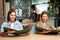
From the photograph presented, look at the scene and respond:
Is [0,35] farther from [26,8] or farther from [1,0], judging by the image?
[26,8]

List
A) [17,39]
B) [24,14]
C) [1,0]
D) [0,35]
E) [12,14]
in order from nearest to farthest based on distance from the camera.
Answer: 1. [17,39]
2. [0,35]
3. [12,14]
4. [1,0]
5. [24,14]

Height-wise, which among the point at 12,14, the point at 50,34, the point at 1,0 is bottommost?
the point at 50,34

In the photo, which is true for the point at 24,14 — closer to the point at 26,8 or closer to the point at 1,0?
the point at 26,8

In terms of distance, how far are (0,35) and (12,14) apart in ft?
1.15

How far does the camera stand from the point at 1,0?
3322mm

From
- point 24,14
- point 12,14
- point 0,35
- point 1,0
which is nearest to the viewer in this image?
point 0,35

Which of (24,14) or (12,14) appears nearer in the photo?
(12,14)

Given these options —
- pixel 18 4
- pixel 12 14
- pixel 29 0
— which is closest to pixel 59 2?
pixel 29 0

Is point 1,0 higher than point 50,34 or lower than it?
higher

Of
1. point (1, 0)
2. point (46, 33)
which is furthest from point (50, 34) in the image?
point (1, 0)

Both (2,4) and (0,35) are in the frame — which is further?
(2,4)

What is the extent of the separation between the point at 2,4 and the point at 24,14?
97 centimetres

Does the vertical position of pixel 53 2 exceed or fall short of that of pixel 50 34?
it exceeds it

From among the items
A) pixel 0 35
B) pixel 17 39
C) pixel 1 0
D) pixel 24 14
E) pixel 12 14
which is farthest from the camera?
pixel 24 14
